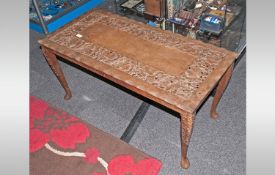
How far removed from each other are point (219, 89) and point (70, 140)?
4.75ft

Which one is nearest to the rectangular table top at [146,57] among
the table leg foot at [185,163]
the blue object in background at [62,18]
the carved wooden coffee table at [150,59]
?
the carved wooden coffee table at [150,59]

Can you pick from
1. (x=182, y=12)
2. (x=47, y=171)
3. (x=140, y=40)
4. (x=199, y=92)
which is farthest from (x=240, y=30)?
(x=47, y=171)

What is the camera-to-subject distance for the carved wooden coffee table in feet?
6.02

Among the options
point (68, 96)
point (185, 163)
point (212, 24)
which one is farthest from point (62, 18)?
point (185, 163)

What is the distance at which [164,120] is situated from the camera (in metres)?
2.62

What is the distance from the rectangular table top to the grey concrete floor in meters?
0.71

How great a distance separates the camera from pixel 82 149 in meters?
2.42

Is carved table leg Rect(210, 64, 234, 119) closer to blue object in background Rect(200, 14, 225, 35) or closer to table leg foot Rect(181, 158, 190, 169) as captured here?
table leg foot Rect(181, 158, 190, 169)

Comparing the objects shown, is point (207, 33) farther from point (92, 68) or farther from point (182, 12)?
point (92, 68)

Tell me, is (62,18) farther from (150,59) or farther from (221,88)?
(221,88)

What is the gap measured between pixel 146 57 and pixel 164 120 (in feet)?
2.61

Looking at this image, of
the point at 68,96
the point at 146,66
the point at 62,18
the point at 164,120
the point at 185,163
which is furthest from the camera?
the point at 62,18

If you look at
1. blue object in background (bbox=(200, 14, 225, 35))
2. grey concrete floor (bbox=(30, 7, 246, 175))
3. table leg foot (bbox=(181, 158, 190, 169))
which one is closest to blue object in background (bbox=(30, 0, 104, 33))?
grey concrete floor (bbox=(30, 7, 246, 175))

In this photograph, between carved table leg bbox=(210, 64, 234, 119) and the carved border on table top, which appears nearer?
the carved border on table top
